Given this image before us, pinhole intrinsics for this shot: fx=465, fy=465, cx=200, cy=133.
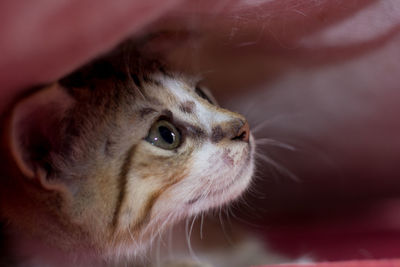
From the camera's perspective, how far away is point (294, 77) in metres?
1.11

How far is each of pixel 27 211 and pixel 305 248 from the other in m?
0.65

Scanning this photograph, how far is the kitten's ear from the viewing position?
66cm

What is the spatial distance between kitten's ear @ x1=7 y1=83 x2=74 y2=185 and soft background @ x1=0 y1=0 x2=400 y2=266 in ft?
0.08

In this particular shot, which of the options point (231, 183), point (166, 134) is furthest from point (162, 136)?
point (231, 183)

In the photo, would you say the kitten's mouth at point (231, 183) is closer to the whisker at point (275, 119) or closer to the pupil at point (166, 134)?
the pupil at point (166, 134)

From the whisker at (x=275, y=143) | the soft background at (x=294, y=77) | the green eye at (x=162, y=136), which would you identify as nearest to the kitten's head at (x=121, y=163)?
the green eye at (x=162, y=136)

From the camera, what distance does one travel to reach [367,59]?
1.00 metres

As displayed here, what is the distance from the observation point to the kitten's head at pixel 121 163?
2.52 feet

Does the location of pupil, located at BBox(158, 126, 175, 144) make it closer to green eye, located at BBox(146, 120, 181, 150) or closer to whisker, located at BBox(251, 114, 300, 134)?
green eye, located at BBox(146, 120, 181, 150)

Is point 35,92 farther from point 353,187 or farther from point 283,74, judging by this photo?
point 353,187

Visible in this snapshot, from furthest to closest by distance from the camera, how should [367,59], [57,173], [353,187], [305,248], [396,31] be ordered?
[353,187] < [305,248] < [367,59] < [396,31] < [57,173]

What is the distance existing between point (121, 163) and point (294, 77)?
0.51 meters

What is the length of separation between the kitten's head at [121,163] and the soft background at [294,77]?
0.12 m

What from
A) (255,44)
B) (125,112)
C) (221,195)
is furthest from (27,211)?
(255,44)
